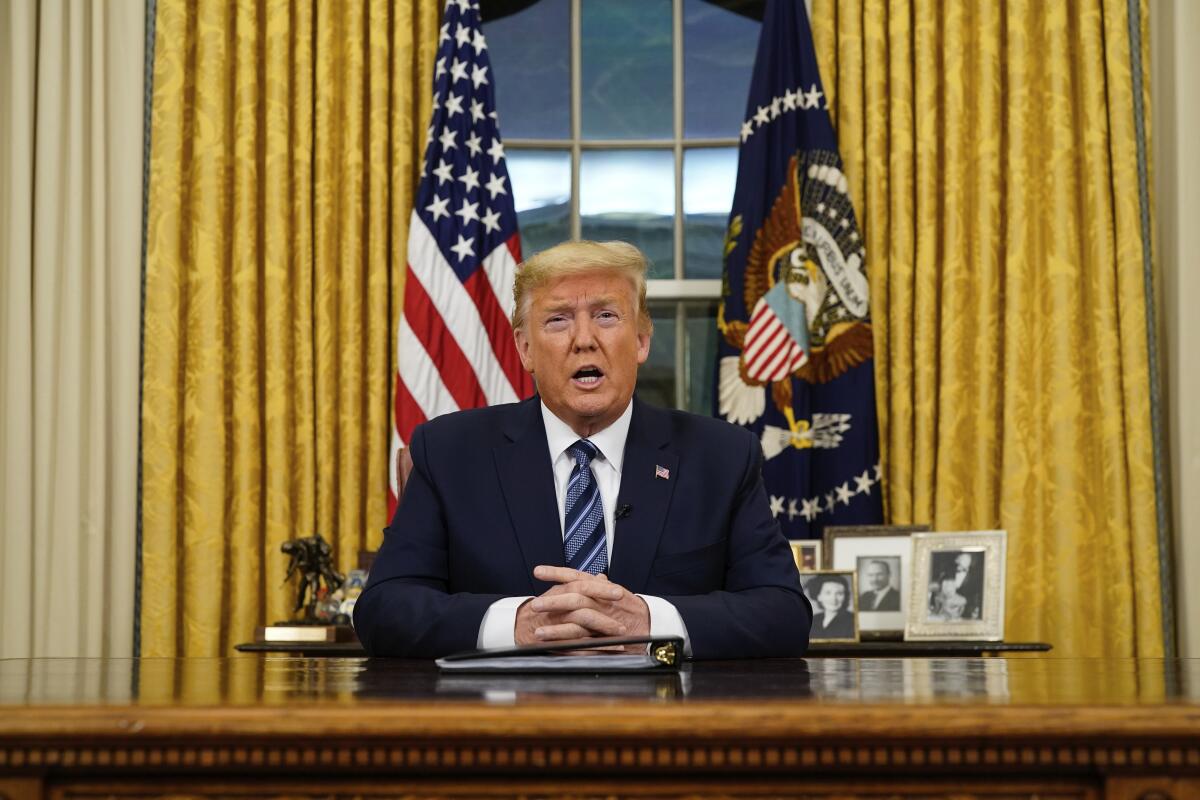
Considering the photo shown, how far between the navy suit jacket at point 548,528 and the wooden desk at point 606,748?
1044mm

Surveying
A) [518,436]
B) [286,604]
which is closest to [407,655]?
[518,436]

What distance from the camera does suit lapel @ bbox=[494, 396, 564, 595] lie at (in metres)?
2.40

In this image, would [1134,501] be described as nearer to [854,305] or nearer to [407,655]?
[854,305]

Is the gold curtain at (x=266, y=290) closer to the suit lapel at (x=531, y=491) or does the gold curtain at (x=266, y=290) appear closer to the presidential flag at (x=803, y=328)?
the presidential flag at (x=803, y=328)

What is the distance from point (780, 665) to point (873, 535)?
2160 millimetres

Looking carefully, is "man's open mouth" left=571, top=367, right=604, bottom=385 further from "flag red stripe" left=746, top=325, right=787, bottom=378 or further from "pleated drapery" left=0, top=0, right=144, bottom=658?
"pleated drapery" left=0, top=0, right=144, bottom=658

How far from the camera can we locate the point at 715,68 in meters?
4.71

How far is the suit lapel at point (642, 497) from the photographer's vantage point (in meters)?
2.39

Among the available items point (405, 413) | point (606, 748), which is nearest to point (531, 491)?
point (606, 748)

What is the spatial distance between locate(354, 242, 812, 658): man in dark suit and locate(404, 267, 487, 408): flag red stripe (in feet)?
4.86

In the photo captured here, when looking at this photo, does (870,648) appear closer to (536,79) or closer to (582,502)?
(582,502)

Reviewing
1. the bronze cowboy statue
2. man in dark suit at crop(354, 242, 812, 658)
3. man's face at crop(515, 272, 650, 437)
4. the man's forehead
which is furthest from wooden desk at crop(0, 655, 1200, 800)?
the bronze cowboy statue

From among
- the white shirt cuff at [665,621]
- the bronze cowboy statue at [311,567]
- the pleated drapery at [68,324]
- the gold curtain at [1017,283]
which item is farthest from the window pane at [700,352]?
the white shirt cuff at [665,621]

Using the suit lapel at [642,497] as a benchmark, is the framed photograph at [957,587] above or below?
below
